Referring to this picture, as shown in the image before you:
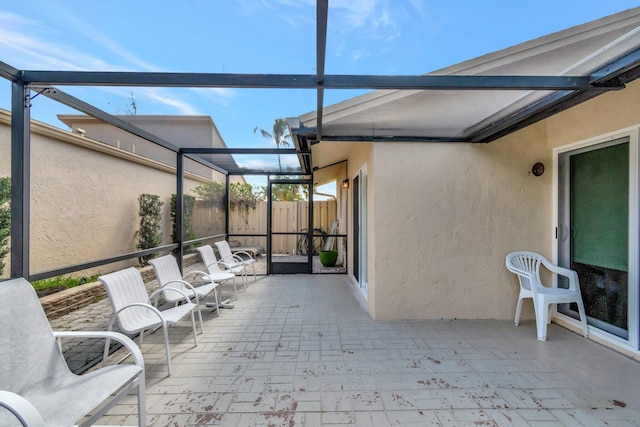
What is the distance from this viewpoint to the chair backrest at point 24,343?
5.19 ft

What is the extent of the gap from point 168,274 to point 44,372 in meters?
1.88

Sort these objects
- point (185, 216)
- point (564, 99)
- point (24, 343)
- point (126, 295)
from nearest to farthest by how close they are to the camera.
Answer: point (24, 343)
point (564, 99)
point (126, 295)
point (185, 216)

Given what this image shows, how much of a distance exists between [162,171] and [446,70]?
3.95 m

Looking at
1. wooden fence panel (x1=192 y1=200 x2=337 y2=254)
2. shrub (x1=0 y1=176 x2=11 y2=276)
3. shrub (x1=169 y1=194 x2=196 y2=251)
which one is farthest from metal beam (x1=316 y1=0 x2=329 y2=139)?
wooden fence panel (x1=192 y1=200 x2=337 y2=254)

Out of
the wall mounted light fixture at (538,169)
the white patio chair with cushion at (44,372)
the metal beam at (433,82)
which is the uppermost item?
the metal beam at (433,82)

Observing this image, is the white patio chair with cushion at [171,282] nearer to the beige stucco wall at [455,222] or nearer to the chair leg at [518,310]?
the beige stucco wall at [455,222]

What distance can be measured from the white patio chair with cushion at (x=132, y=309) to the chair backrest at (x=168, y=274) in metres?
0.41

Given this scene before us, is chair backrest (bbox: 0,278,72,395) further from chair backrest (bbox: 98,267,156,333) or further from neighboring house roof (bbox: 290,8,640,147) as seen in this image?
neighboring house roof (bbox: 290,8,640,147)

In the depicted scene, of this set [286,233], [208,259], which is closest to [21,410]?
[208,259]

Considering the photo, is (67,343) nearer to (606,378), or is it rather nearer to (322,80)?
(322,80)

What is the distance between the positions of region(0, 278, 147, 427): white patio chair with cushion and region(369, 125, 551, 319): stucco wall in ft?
9.07

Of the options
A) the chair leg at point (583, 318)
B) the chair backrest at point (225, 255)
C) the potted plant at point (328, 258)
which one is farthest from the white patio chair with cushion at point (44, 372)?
the potted plant at point (328, 258)

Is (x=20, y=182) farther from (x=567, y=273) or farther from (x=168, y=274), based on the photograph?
(x=567, y=273)

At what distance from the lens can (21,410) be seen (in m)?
1.14
